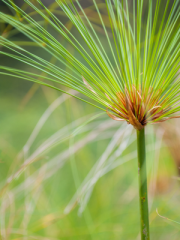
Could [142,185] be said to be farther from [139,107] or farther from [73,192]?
[73,192]

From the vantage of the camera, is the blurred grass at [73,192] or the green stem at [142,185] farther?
the blurred grass at [73,192]

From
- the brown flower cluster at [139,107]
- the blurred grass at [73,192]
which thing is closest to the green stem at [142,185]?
the brown flower cluster at [139,107]

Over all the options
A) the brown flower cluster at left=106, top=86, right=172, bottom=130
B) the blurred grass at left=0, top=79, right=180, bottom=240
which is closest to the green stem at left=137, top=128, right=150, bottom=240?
the brown flower cluster at left=106, top=86, right=172, bottom=130

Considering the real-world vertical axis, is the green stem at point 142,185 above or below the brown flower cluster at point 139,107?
below

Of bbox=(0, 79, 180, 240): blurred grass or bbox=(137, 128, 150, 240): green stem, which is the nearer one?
bbox=(137, 128, 150, 240): green stem

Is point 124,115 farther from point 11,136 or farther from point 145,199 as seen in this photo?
point 11,136

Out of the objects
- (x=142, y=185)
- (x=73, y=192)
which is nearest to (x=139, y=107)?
(x=142, y=185)

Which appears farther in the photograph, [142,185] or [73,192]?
[73,192]

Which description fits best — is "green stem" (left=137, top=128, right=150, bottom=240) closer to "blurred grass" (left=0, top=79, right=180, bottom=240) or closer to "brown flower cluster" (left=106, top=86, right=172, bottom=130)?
"brown flower cluster" (left=106, top=86, right=172, bottom=130)

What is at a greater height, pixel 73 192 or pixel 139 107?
pixel 139 107

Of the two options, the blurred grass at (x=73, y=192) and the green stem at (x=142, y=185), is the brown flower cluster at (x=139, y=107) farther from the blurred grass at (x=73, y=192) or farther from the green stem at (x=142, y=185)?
the blurred grass at (x=73, y=192)

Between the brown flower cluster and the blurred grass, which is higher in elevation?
the brown flower cluster
